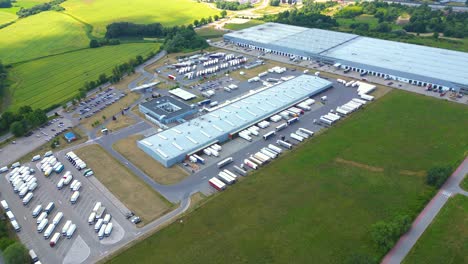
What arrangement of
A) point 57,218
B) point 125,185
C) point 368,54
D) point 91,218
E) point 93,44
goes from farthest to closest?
point 93,44 < point 368,54 < point 125,185 < point 57,218 < point 91,218

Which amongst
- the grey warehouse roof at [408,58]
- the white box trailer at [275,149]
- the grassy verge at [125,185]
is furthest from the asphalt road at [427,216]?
the grey warehouse roof at [408,58]

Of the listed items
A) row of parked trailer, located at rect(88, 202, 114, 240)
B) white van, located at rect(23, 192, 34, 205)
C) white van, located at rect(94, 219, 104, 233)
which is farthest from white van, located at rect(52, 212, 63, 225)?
white van, located at rect(23, 192, 34, 205)

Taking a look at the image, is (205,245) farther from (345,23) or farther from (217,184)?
(345,23)

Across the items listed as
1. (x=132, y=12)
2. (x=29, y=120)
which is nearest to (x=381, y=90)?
(x=29, y=120)

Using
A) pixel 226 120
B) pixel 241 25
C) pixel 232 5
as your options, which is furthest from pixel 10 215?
pixel 232 5

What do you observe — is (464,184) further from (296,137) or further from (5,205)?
(5,205)
